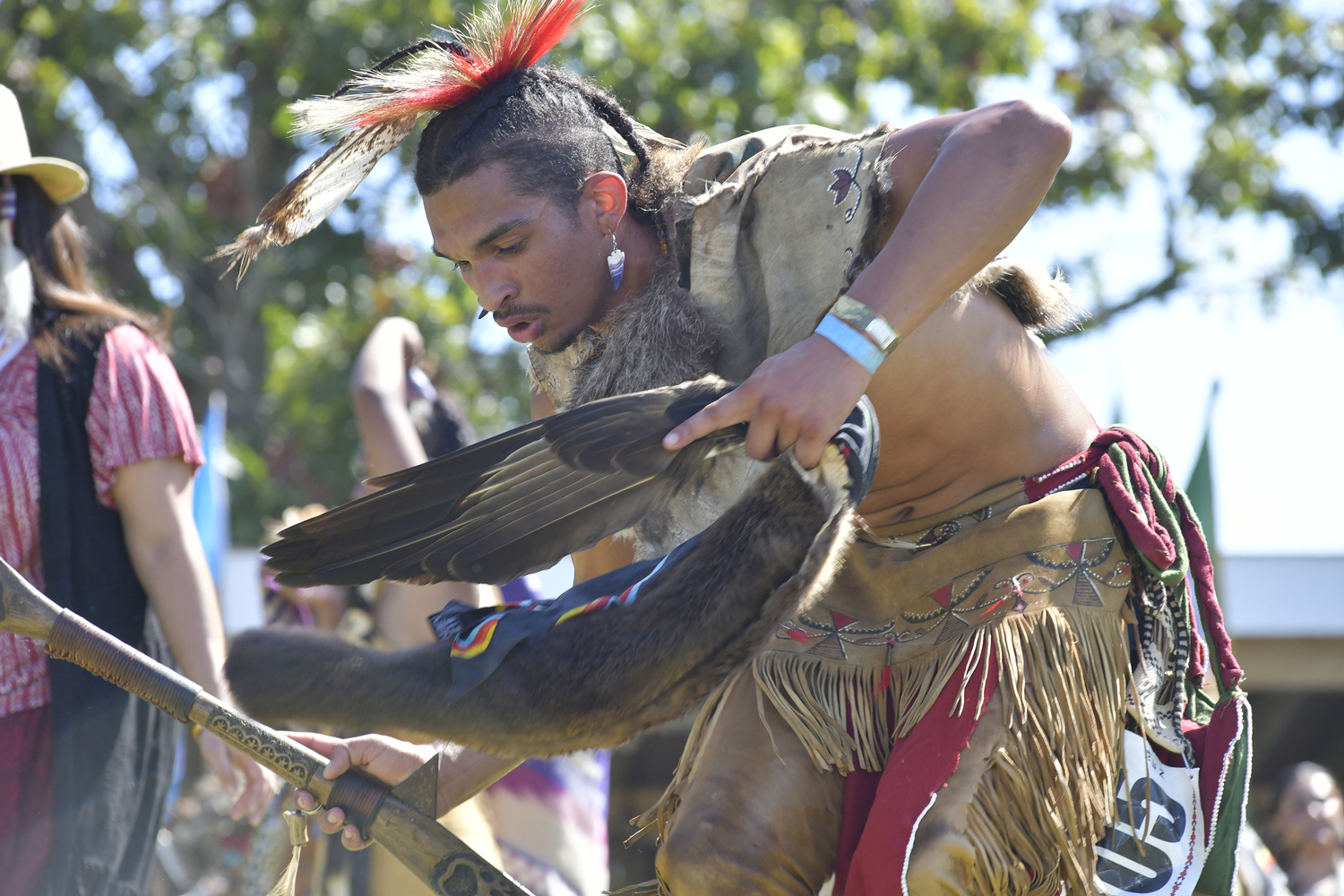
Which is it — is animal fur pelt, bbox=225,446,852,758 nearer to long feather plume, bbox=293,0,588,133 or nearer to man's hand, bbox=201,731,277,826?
long feather plume, bbox=293,0,588,133

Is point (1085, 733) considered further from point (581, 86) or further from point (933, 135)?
point (581, 86)

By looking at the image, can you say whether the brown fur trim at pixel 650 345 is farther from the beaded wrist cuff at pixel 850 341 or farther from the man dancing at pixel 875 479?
the beaded wrist cuff at pixel 850 341

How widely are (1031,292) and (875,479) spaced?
1.45ft

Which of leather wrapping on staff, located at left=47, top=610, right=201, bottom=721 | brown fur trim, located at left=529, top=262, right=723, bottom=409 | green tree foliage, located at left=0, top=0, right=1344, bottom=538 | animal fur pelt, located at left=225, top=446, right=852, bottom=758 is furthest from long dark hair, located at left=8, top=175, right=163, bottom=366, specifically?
green tree foliage, located at left=0, top=0, right=1344, bottom=538

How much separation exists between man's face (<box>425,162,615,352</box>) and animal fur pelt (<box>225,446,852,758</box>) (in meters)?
0.63

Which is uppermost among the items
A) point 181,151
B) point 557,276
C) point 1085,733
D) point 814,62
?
point 557,276

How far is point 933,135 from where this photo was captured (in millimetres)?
1933

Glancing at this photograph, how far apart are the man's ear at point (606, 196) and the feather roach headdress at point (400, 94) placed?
264 millimetres

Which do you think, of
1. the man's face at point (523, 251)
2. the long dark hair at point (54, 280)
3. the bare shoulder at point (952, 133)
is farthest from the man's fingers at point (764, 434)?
the long dark hair at point (54, 280)

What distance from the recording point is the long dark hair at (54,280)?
9.16 feet

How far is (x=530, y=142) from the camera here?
219cm

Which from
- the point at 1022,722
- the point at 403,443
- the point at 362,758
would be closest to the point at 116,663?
the point at 362,758

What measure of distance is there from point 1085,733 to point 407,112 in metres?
1.58

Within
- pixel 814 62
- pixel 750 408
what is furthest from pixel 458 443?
pixel 814 62
